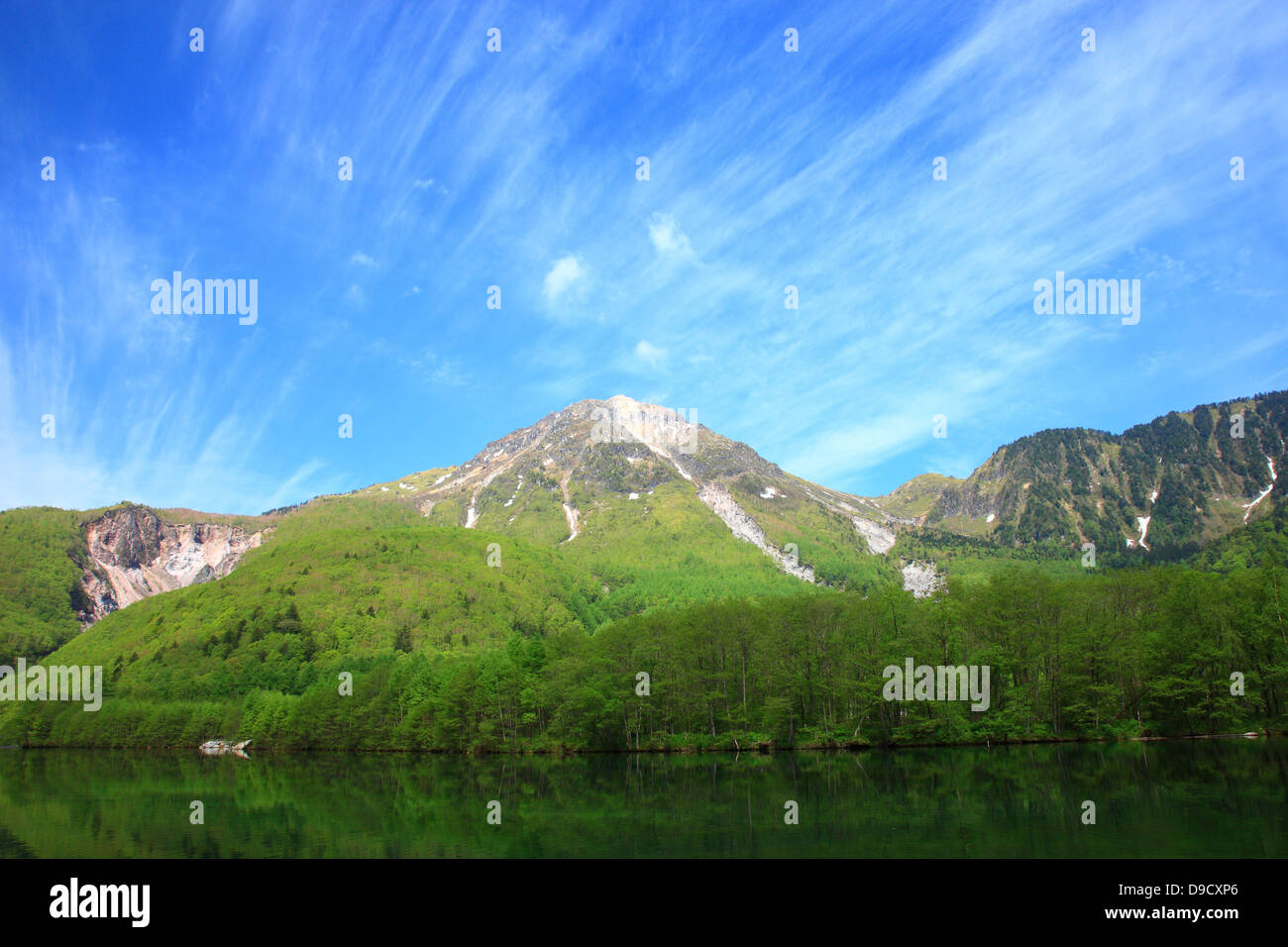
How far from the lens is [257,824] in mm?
35250

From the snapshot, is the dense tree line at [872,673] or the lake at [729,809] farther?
the dense tree line at [872,673]

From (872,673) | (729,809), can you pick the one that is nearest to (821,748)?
(872,673)

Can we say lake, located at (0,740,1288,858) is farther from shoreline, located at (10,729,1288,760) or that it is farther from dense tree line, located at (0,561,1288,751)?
dense tree line, located at (0,561,1288,751)

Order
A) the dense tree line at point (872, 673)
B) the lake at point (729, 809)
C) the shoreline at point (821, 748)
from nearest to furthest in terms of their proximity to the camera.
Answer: the lake at point (729, 809) < the shoreline at point (821, 748) < the dense tree line at point (872, 673)

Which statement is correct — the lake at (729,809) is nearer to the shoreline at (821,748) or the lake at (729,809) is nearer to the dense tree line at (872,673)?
the shoreline at (821,748)

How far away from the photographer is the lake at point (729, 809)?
2502 cm

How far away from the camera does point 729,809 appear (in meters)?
34.7

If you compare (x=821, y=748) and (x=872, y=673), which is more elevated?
(x=872, y=673)

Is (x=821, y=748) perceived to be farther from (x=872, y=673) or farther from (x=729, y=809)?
(x=729, y=809)

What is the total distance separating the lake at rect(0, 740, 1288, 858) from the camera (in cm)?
2502

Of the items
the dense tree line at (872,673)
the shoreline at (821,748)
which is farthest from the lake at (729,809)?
the dense tree line at (872,673)

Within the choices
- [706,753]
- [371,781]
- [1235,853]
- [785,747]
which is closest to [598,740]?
[706,753]
